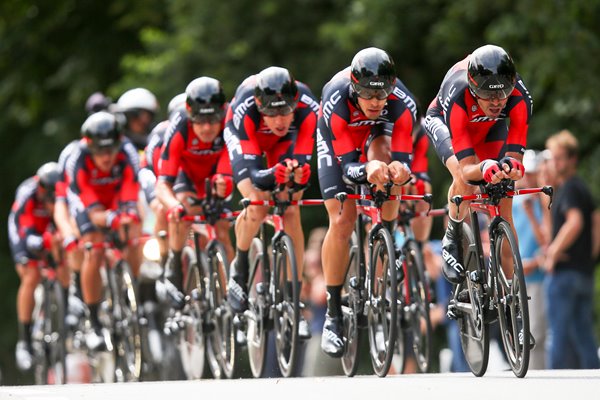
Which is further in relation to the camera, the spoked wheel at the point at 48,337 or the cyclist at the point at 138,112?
the cyclist at the point at 138,112

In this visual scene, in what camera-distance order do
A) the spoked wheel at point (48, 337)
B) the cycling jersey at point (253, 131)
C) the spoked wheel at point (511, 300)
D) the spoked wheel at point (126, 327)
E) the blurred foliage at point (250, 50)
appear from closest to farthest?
the spoked wheel at point (511, 300) → the cycling jersey at point (253, 131) → the spoked wheel at point (126, 327) → the spoked wheel at point (48, 337) → the blurred foliage at point (250, 50)

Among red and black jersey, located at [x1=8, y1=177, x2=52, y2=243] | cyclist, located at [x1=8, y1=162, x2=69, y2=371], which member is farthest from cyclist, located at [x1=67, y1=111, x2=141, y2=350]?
red and black jersey, located at [x1=8, y1=177, x2=52, y2=243]

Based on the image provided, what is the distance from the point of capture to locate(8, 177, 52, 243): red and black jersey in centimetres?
1922

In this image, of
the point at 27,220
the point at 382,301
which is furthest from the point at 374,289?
the point at 27,220

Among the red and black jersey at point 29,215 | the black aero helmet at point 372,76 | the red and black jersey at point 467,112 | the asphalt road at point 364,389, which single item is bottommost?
the asphalt road at point 364,389

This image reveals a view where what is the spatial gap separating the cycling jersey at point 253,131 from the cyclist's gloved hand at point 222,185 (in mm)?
861

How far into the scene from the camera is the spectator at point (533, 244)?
15.4 m

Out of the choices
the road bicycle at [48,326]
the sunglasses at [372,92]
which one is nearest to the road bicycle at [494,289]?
the sunglasses at [372,92]

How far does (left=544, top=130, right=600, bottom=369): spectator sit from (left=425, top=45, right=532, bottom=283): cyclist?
3365 mm

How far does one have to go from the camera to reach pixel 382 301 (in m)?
11.7

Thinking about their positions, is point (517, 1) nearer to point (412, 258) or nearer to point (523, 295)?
point (412, 258)

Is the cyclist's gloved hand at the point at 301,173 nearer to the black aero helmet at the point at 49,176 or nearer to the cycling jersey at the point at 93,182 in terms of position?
the cycling jersey at the point at 93,182

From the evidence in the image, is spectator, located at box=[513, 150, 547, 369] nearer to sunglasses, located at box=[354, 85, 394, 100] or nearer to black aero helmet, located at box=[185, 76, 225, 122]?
black aero helmet, located at box=[185, 76, 225, 122]

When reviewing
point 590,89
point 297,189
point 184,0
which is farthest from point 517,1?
point 297,189
